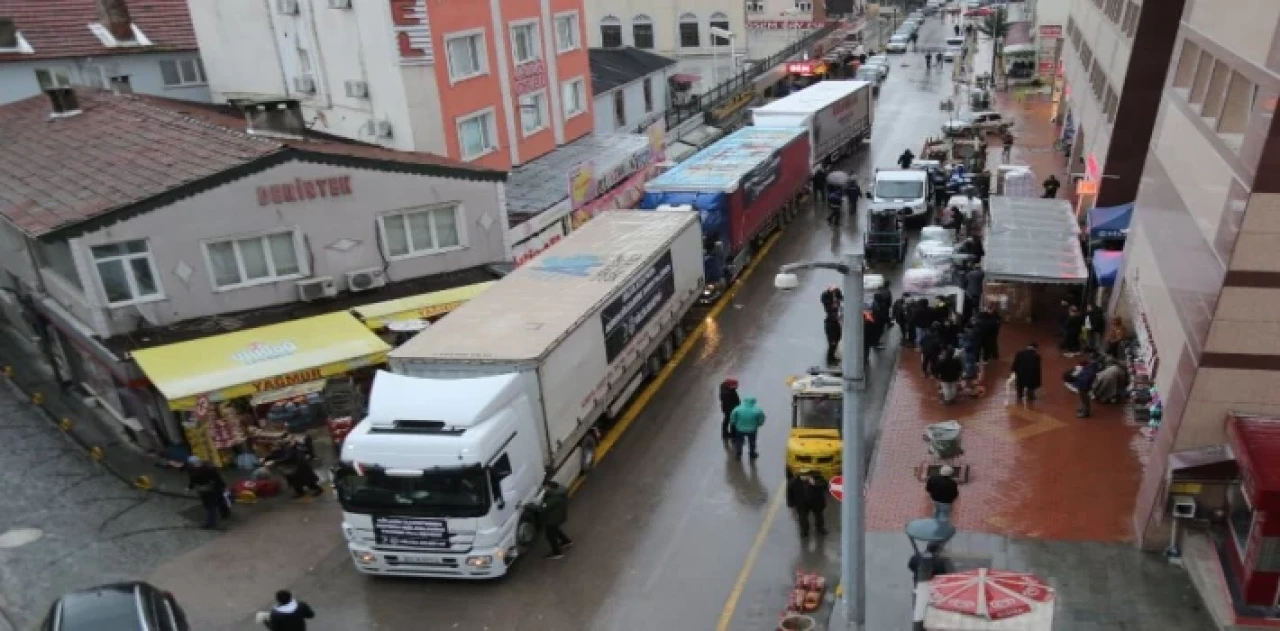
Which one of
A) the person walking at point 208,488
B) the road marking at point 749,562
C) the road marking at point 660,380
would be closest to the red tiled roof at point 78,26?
the person walking at point 208,488

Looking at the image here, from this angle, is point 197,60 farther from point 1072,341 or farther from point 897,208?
point 1072,341

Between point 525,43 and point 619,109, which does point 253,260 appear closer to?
point 525,43

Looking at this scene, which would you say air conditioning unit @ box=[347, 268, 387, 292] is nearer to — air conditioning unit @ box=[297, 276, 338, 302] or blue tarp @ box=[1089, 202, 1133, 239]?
air conditioning unit @ box=[297, 276, 338, 302]

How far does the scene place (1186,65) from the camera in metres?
16.3

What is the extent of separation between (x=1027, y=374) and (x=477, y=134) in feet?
63.9

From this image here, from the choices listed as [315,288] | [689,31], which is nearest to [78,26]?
[315,288]

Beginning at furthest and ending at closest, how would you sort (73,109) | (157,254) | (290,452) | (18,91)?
(18,91), (73,109), (157,254), (290,452)

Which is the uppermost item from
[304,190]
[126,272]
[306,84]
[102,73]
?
[102,73]

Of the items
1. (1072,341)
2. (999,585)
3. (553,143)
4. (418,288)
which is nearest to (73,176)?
(418,288)

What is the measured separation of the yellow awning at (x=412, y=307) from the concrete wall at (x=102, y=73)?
20.0m

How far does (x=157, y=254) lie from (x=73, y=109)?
32.6 ft

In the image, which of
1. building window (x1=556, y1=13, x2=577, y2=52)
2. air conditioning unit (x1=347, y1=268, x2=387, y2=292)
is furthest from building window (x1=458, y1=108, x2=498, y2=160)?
air conditioning unit (x1=347, y1=268, x2=387, y2=292)

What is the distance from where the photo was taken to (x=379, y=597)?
14.8 m

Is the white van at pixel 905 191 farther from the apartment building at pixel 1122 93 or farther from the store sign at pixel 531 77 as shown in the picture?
the store sign at pixel 531 77
